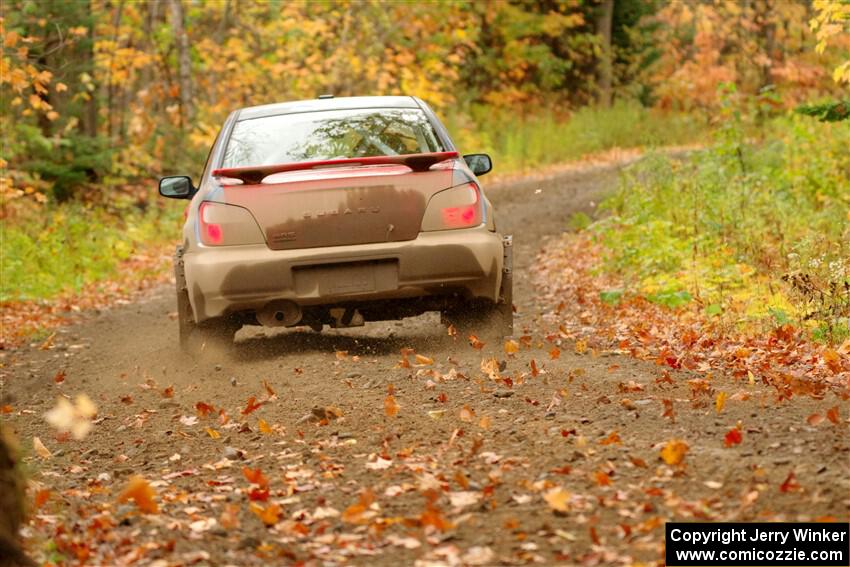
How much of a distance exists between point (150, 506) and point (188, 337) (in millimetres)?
3440

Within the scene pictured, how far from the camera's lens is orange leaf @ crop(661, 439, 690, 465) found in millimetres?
4945

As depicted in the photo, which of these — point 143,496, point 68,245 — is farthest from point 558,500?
point 68,245

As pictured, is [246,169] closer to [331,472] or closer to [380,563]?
[331,472]

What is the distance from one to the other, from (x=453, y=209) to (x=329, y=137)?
113cm

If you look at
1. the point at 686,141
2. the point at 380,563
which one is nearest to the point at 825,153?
the point at 380,563

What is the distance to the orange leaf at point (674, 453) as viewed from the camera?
495cm

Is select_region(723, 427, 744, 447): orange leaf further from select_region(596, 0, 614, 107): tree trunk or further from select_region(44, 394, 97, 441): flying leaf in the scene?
select_region(596, 0, 614, 107): tree trunk

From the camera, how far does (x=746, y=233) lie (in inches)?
436

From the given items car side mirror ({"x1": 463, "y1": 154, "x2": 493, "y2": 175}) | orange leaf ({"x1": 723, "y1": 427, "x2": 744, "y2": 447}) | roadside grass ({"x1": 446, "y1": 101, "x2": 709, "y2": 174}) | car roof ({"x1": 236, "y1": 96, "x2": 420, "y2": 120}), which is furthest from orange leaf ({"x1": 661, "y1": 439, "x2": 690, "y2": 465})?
roadside grass ({"x1": 446, "y1": 101, "x2": 709, "y2": 174})

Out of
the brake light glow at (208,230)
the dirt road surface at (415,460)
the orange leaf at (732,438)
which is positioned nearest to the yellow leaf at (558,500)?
the dirt road surface at (415,460)

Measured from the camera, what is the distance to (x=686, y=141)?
29672 millimetres

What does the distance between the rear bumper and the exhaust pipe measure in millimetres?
76

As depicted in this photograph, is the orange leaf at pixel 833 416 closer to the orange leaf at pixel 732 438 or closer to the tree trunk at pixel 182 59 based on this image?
the orange leaf at pixel 732 438

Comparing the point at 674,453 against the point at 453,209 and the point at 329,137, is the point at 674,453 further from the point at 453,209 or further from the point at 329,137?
the point at 329,137
